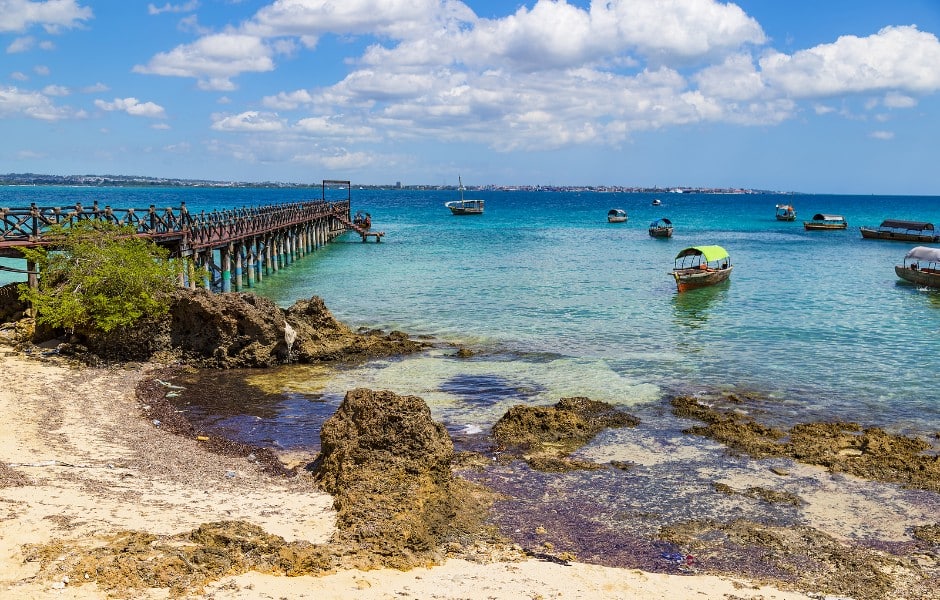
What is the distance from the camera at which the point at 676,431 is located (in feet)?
50.5

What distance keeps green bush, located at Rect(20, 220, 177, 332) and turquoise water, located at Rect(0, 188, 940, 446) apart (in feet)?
13.5

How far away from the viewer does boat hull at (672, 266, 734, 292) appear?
117 feet

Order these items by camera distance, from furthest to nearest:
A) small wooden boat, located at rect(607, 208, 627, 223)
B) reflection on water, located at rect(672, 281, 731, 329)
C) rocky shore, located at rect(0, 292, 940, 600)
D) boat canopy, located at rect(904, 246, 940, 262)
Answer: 1. small wooden boat, located at rect(607, 208, 627, 223)
2. boat canopy, located at rect(904, 246, 940, 262)
3. reflection on water, located at rect(672, 281, 731, 329)
4. rocky shore, located at rect(0, 292, 940, 600)

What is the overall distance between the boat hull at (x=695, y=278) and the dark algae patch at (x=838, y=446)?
19.7 metres

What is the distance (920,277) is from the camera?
125 feet

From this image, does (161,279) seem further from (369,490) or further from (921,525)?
(921,525)

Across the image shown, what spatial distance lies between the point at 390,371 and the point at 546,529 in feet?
32.1

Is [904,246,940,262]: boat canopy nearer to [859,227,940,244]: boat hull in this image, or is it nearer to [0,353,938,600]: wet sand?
[0,353,938,600]: wet sand

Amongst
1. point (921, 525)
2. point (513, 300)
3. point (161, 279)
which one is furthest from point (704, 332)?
point (161, 279)

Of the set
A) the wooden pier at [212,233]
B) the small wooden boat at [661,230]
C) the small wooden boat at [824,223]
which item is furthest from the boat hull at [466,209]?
the wooden pier at [212,233]

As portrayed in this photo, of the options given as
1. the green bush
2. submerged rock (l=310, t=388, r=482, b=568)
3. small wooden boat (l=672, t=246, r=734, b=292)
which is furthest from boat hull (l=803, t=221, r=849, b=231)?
submerged rock (l=310, t=388, r=482, b=568)

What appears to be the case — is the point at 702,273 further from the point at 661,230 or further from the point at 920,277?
the point at 661,230

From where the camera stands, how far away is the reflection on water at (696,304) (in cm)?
2831

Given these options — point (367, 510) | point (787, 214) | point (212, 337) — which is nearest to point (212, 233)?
point (212, 337)
